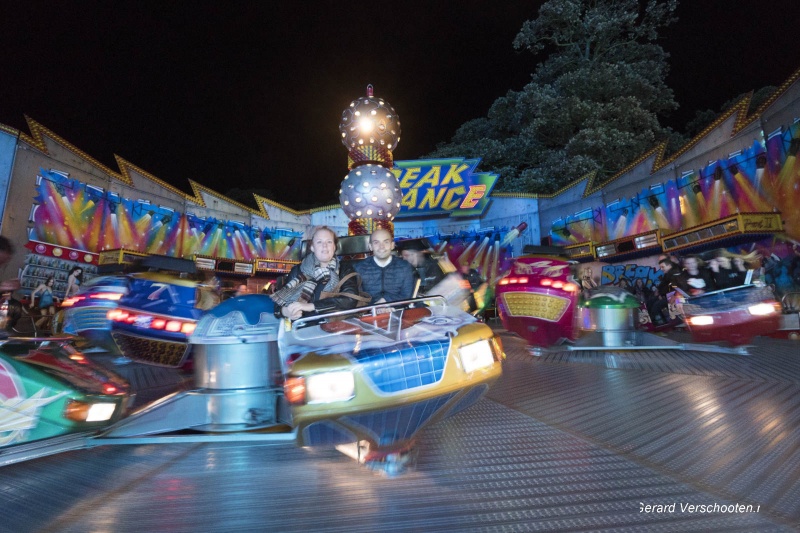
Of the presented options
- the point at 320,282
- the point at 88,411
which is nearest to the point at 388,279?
the point at 320,282

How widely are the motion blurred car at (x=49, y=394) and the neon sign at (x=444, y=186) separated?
53.0ft

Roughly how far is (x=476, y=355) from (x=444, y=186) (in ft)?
55.2

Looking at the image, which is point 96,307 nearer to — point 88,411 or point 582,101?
point 88,411

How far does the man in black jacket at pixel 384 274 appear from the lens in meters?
3.13

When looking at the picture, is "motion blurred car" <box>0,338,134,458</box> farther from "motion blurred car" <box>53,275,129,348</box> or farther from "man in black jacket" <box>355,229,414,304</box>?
"motion blurred car" <box>53,275,129,348</box>

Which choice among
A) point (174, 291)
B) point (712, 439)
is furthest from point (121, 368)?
point (712, 439)

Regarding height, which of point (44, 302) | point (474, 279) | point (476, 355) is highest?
point (44, 302)

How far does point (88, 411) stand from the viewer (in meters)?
2.61

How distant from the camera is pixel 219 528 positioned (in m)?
1.69

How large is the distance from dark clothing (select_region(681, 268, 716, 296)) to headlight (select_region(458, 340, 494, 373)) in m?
5.52

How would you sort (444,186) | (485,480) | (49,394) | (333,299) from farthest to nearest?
1. (444,186)
2. (333,299)
3. (49,394)
4. (485,480)

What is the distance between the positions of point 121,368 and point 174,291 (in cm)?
180

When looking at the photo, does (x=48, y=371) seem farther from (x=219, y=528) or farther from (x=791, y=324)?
(x=791, y=324)

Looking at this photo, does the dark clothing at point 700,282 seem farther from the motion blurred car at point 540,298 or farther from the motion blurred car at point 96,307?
the motion blurred car at point 96,307
